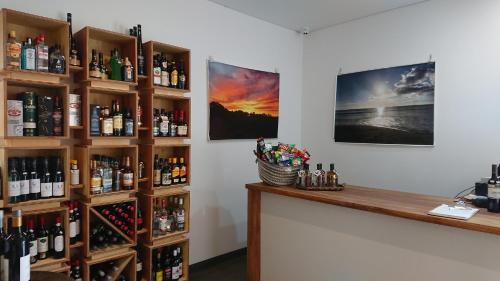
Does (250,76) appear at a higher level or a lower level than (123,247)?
higher

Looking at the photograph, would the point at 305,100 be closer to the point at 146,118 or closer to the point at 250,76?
the point at 250,76

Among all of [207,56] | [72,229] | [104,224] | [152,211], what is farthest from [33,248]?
[207,56]

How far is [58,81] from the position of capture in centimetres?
211

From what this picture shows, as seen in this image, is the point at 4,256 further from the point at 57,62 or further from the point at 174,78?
the point at 174,78

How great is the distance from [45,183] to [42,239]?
14.2 inches

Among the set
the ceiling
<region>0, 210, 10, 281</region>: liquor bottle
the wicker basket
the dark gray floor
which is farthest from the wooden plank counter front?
the ceiling

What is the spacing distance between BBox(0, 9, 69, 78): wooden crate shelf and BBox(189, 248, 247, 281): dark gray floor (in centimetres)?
213

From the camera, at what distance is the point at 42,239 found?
2.06 m

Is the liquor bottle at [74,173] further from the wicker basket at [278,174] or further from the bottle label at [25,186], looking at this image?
the wicker basket at [278,174]

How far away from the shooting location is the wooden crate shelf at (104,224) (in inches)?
88.4

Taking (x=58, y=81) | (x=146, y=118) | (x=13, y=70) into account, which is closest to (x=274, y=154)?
(x=146, y=118)

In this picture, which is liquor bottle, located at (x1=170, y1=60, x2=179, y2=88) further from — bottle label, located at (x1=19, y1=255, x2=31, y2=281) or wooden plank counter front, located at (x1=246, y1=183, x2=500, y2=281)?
bottle label, located at (x1=19, y1=255, x2=31, y2=281)

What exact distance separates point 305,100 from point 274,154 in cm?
211

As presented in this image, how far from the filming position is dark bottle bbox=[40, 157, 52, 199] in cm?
204
